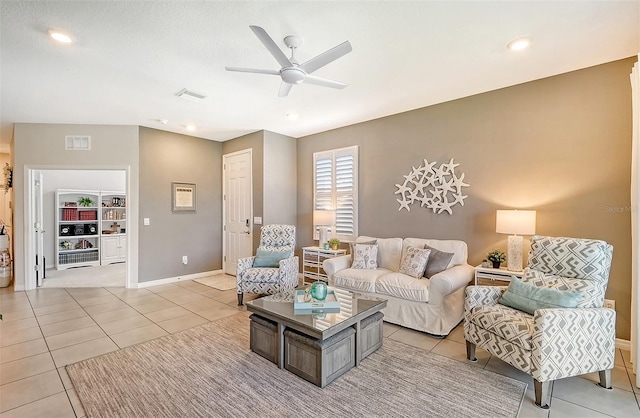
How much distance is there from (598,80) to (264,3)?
335 centimetres

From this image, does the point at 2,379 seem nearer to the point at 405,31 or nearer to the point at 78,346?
the point at 78,346

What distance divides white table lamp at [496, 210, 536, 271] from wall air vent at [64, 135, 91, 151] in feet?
20.6

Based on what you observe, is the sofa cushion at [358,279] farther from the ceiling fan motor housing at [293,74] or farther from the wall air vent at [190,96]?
the wall air vent at [190,96]

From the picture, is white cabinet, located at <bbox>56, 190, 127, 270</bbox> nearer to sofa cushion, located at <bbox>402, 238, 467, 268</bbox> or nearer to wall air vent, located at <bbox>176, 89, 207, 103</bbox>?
wall air vent, located at <bbox>176, 89, 207, 103</bbox>

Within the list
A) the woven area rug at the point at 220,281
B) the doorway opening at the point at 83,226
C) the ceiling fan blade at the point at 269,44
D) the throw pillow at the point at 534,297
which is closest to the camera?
the ceiling fan blade at the point at 269,44

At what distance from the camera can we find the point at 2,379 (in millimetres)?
2391

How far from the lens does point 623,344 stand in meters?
2.90

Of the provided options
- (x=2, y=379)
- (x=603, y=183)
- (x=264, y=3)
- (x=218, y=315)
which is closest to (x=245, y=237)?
(x=218, y=315)

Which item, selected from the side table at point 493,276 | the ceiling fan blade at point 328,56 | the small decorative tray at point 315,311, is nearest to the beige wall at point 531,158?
the side table at point 493,276

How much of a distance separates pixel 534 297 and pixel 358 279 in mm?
1791

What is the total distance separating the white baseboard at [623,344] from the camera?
2869 millimetres

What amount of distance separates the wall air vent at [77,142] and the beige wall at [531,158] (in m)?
4.82

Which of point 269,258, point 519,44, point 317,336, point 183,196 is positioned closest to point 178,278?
point 183,196

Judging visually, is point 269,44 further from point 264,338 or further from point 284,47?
point 264,338
